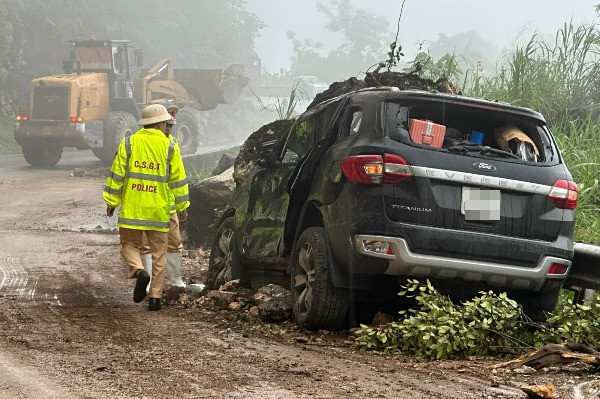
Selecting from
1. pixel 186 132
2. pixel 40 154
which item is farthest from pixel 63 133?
pixel 186 132

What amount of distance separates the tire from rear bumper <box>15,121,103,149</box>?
19953 mm

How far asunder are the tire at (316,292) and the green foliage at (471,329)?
1.16ft

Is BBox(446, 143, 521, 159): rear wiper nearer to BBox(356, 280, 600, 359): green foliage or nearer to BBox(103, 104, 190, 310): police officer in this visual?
BBox(356, 280, 600, 359): green foliage

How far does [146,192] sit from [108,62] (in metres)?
20.0

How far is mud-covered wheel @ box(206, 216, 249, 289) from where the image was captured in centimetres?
919

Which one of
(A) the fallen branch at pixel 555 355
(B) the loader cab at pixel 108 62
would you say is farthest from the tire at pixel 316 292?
(B) the loader cab at pixel 108 62

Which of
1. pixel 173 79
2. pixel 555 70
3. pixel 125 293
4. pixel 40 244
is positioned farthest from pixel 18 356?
pixel 173 79

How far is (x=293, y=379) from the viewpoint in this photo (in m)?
5.41

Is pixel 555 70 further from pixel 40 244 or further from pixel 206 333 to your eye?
pixel 206 333

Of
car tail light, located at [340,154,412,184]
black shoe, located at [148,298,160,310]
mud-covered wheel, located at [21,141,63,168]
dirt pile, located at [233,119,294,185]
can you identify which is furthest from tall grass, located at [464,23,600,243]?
mud-covered wheel, located at [21,141,63,168]

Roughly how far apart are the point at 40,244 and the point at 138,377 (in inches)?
346

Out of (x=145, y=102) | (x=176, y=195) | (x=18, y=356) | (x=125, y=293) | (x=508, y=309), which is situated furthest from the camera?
(x=145, y=102)

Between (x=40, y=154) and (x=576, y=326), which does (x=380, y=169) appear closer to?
(x=576, y=326)

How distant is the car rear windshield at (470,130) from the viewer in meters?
6.86
